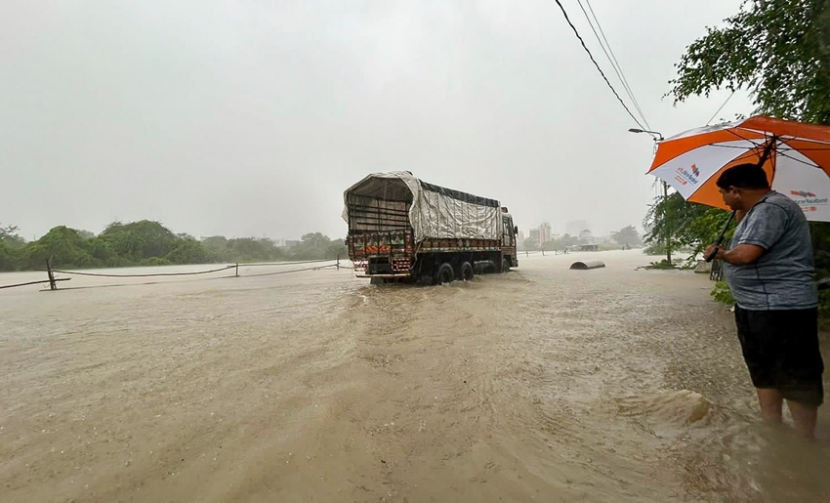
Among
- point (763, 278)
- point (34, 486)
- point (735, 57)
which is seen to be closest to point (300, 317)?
point (34, 486)

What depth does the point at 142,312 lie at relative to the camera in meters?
7.88

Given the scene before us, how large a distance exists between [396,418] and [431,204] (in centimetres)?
863

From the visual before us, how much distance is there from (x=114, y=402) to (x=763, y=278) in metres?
4.53

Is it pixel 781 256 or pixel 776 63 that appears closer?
pixel 781 256

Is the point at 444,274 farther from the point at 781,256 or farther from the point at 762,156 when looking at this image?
the point at 781,256

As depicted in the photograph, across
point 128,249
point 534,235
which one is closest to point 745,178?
point 128,249

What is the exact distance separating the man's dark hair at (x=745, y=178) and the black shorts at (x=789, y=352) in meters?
0.72

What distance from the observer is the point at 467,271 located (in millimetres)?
12828

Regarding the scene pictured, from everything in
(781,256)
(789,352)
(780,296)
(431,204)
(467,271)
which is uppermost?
(431,204)

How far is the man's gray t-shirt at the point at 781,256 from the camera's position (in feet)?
6.63

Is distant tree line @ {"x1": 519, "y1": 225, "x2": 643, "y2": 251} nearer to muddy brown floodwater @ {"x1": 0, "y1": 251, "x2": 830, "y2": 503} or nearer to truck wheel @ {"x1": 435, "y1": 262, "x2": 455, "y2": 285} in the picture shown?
truck wheel @ {"x1": 435, "y1": 262, "x2": 455, "y2": 285}

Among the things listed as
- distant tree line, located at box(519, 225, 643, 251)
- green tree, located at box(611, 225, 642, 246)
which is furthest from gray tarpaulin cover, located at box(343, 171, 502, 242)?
green tree, located at box(611, 225, 642, 246)

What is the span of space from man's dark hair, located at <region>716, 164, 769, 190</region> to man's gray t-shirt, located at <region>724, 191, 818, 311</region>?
0.34ft

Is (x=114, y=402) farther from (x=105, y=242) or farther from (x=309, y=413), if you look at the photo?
(x=105, y=242)
